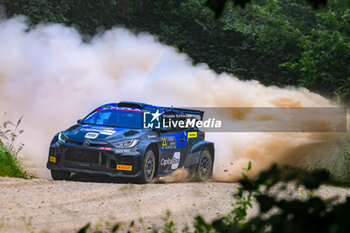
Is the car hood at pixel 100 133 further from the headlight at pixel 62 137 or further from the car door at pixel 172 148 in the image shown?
the car door at pixel 172 148

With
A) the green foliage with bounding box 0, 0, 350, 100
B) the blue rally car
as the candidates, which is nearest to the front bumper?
the blue rally car

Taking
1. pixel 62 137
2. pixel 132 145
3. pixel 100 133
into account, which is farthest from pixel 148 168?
pixel 62 137

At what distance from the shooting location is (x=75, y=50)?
2103cm

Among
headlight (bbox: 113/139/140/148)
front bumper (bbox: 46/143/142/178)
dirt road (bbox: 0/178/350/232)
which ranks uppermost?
headlight (bbox: 113/139/140/148)

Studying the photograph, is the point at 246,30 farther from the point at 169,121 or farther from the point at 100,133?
the point at 100,133

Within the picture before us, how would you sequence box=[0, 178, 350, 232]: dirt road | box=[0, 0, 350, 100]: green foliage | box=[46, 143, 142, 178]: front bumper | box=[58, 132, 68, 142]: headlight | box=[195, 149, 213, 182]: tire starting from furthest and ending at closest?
box=[0, 0, 350, 100]: green foliage
box=[195, 149, 213, 182]: tire
box=[58, 132, 68, 142]: headlight
box=[46, 143, 142, 178]: front bumper
box=[0, 178, 350, 232]: dirt road

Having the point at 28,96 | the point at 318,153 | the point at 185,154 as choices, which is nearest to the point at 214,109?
the point at 318,153

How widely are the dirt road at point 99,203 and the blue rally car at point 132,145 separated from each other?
0.45 meters

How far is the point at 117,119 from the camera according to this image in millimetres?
11758

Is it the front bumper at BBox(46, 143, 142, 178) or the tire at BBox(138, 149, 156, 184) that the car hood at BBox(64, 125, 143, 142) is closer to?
the front bumper at BBox(46, 143, 142, 178)

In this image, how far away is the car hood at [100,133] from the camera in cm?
1081

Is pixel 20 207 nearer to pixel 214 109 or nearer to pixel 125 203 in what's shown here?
pixel 125 203

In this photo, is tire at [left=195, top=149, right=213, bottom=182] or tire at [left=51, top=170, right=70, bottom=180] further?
tire at [left=195, top=149, right=213, bottom=182]

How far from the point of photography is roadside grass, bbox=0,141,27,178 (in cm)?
1174
